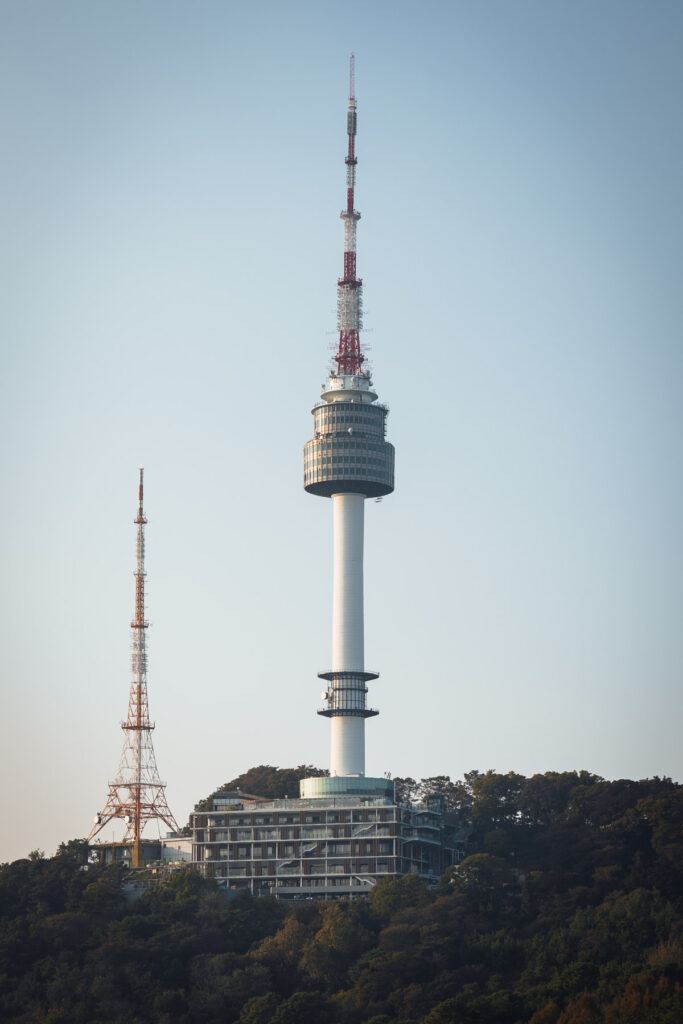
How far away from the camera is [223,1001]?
186 meters

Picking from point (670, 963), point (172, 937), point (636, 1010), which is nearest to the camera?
point (636, 1010)

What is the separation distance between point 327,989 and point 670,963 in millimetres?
36121

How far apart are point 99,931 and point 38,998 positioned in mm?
12958

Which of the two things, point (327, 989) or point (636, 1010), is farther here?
point (327, 989)

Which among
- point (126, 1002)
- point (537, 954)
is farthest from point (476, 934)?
point (126, 1002)

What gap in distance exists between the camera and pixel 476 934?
199 meters

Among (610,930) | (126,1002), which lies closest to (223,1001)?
(126,1002)

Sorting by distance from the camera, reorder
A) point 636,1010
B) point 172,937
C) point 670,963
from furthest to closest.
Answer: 1. point 172,937
2. point 670,963
3. point 636,1010

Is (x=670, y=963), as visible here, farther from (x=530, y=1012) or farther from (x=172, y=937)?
(x=172, y=937)

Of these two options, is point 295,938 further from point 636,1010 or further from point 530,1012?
point 636,1010

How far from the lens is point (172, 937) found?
7800 inches

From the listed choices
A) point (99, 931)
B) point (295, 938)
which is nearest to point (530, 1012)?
point (295, 938)

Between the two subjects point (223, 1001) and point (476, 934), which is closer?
point (223, 1001)

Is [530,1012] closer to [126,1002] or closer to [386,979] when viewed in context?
[386,979]
